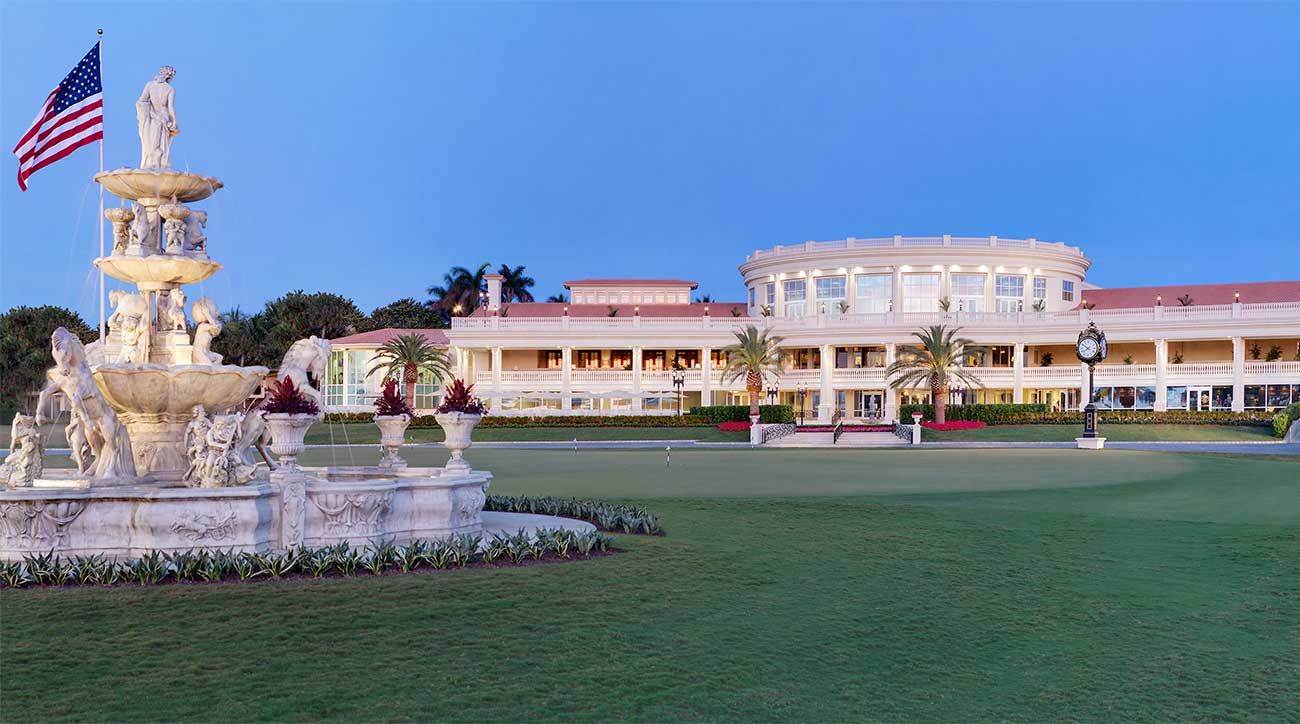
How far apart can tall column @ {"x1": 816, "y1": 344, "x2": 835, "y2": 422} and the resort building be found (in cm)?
10

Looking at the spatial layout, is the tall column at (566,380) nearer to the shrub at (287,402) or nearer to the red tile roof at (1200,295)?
the red tile roof at (1200,295)

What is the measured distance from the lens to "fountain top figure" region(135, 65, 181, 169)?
15562 millimetres

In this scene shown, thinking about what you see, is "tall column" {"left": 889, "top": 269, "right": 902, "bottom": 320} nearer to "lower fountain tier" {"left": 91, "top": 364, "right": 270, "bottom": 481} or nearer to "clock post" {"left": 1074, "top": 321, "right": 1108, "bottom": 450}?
"clock post" {"left": 1074, "top": 321, "right": 1108, "bottom": 450}

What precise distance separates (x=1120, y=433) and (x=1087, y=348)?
8.17m

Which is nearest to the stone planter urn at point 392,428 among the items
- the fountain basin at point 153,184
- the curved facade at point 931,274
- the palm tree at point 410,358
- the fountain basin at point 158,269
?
the fountain basin at point 158,269

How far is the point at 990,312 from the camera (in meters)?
73.2

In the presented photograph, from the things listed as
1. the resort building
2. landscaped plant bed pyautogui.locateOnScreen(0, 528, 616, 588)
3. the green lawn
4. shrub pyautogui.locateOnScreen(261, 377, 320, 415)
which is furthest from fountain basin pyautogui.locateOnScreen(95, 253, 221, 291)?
the resort building

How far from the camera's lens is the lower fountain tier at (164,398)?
Result: 44.7 ft

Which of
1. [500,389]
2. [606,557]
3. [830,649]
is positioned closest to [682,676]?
[830,649]

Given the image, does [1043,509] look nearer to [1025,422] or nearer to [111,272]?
[111,272]


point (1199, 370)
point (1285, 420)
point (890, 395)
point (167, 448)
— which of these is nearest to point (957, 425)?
point (890, 395)

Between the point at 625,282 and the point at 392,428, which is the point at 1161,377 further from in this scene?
the point at 392,428

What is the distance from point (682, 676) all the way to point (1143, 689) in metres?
3.61

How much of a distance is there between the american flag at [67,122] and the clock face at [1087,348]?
44.5 meters
